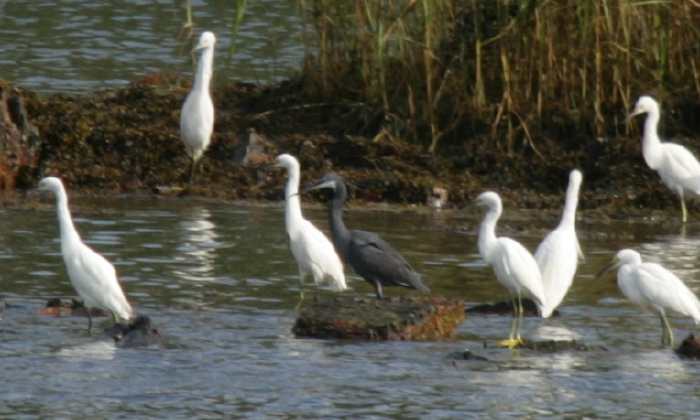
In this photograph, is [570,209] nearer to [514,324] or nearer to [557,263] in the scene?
[557,263]

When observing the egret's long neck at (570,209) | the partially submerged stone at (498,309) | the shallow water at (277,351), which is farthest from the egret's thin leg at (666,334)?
the egret's long neck at (570,209)

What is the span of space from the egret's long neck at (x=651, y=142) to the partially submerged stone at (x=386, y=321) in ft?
18.9

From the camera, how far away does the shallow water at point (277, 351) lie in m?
7.88

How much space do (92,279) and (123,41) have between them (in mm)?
15999

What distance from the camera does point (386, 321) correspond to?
30.5ft

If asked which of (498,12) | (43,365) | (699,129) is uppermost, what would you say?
(498,12)

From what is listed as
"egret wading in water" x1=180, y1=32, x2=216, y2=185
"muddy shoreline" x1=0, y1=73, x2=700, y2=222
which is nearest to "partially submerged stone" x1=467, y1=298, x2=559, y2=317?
"muddy shoreline" x1=0, y1=73, x2=700, y2=222

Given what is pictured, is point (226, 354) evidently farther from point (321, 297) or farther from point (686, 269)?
point (686, 269)

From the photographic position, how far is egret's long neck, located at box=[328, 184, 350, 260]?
10539mm

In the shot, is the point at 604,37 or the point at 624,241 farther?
the point at 604,37

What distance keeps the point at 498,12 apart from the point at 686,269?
423 cm

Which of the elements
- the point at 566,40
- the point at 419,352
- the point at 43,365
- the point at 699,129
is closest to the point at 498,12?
the point at 566,40

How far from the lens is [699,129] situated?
1619 cm

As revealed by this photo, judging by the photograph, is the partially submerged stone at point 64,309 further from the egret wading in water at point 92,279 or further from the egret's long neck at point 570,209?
the egret's long neck at point 570,209
